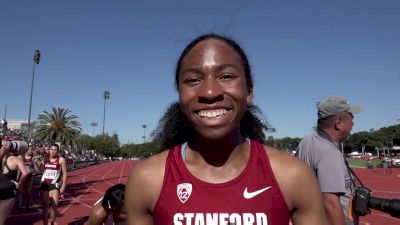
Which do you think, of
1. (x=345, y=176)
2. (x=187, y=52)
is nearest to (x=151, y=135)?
(x=187, y=52)

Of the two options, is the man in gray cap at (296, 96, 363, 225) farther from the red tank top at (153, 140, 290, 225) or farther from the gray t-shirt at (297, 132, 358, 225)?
the red tank top at (153, 140, 290, 225)

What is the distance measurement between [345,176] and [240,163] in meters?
1.63

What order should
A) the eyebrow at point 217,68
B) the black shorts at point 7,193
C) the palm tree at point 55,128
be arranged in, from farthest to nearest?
the palm tree at point 55,128
the black shorts at point 7,193
the eyebrow at point 217,68

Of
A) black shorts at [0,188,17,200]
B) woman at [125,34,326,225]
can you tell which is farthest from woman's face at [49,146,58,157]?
woman at [125,34,326,225]

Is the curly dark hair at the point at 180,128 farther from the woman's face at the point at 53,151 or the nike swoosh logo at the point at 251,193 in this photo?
the woman's face at the point at 53,151

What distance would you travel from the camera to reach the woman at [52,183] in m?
7.72

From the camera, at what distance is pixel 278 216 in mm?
1504

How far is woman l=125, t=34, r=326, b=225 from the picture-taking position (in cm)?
152

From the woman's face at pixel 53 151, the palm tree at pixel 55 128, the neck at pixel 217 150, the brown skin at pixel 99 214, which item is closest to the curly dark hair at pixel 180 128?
the neck at pixel 217 150

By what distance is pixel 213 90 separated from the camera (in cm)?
155

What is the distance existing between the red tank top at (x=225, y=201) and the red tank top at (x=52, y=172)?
23.2 ft

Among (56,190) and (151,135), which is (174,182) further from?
(56,190)

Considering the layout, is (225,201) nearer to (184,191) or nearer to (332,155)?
(184,191)

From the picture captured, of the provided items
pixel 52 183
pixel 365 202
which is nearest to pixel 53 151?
pixel 52 183
